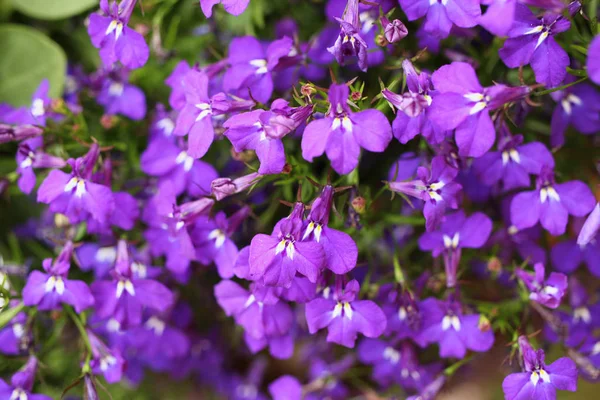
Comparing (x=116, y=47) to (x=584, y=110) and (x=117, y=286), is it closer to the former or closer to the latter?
(x=117, y=286)

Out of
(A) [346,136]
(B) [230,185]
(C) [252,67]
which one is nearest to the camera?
(A) [346,136]

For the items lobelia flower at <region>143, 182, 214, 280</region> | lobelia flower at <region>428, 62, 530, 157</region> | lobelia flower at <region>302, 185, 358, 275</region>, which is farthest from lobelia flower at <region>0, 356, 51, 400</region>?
lobelia flower at <region>428, 62, 530, 157</region>

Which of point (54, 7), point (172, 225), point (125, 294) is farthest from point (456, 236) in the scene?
point (54, 7)

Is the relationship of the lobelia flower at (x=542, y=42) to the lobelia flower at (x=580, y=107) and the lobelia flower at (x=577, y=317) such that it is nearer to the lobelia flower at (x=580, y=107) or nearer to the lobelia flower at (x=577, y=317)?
the lobelia flower at (x=580, y=107)

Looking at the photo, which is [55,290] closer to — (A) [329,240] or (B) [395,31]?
(A) [329,240]

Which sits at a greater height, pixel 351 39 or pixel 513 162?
pixel 351 39

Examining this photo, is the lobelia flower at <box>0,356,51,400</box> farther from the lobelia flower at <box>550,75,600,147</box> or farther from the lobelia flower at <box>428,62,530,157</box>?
the lobelia flower at <box>550,75,600,147</box>
